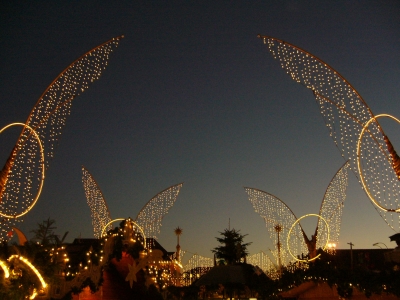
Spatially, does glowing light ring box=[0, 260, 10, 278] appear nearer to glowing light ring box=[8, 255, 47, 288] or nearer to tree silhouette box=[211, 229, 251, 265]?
glowing light ring box=[8, 255, 47, 288]

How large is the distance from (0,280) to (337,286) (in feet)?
38.0

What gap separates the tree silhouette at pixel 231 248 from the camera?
158ft

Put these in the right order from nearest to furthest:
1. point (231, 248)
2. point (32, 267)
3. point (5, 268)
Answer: point (5, 268) < point (32, 267) < point (231, 248)

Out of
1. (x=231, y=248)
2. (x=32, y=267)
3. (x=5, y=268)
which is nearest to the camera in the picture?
(x=5, y=268)

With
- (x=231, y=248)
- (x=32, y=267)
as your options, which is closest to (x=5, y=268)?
(x=32, y=267)

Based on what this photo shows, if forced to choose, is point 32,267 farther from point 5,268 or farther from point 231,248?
point 231,248

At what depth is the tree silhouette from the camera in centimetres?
4806

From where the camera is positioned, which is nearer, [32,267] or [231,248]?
[32,267]

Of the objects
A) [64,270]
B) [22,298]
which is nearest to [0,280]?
[22,298]

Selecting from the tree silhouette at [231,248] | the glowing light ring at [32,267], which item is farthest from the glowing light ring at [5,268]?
the tree silhouette at [231,248]

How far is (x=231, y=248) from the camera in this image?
48.3m

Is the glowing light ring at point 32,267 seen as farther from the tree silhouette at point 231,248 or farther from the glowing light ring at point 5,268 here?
the tree silhouette at point 231,248

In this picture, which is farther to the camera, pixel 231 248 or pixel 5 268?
pixel 231 248

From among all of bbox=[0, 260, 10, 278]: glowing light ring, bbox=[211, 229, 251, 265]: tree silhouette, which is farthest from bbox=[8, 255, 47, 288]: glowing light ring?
bbox=[211, 229, 251, 265]: tree silhouette
